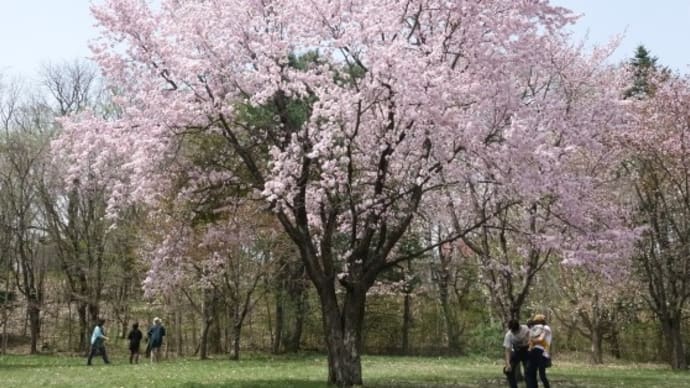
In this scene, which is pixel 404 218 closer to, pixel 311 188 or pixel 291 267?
pixel 311 188

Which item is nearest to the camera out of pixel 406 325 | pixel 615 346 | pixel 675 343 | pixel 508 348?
pixel 508 348

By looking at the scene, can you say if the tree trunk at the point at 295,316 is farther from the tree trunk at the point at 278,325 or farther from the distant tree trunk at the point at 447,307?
the distant tree trunk at the point at 447,307

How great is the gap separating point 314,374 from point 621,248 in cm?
813

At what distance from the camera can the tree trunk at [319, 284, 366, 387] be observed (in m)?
13.5

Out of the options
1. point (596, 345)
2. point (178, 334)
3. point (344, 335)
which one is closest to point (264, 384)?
point (344, 335)

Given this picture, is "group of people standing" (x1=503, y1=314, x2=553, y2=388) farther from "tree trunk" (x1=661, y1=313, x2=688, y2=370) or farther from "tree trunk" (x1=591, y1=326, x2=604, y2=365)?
"tree trunk" (x1=591, y1=326, x2=604, y2=365)

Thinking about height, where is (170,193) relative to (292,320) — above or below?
above

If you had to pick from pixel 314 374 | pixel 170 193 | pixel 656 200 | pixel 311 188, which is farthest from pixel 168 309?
pixel 656 200

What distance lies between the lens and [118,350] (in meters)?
33.6

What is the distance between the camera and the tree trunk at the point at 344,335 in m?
13.5

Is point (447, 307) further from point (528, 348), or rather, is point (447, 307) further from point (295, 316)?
point (528, 348)

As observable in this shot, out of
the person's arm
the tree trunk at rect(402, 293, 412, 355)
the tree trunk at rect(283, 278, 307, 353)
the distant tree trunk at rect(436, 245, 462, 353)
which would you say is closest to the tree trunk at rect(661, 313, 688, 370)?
the distant tree trunk at rect(436, 245, 462, 353)

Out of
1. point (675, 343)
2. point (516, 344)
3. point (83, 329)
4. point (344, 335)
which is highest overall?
point (83, 329)

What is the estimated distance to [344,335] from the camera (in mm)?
13656
